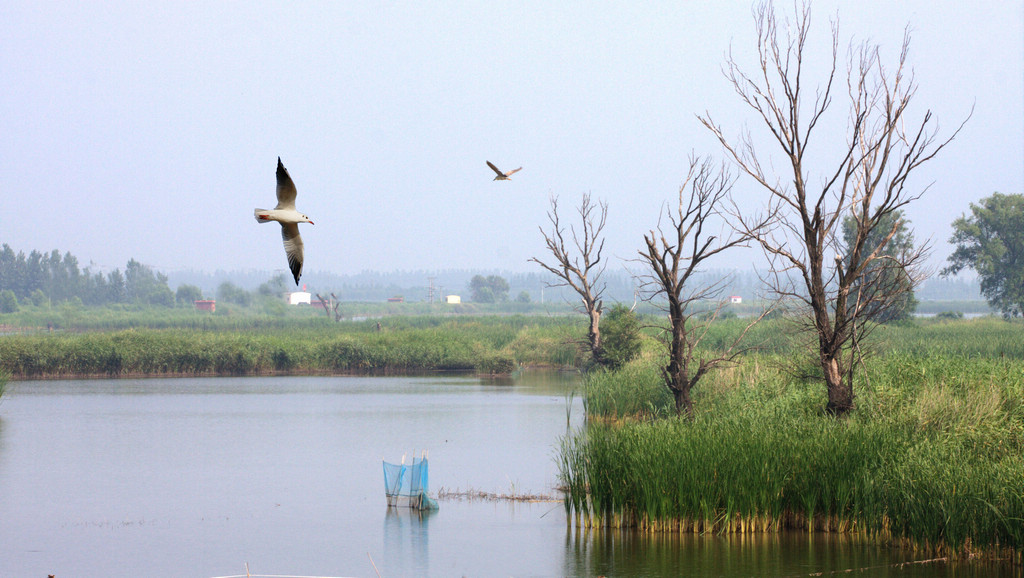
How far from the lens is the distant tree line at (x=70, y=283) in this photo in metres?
92.0

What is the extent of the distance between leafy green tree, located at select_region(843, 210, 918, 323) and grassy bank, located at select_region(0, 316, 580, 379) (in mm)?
13009

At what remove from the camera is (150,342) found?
3578cm

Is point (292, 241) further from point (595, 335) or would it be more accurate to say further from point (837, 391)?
point (595, 335)

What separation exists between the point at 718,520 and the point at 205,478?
925 centimetres

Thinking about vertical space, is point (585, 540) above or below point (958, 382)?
below

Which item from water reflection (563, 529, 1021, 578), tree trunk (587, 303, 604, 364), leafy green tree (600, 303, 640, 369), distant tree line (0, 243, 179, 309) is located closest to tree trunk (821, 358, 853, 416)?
water reflection (563, 529, 1021, 578)

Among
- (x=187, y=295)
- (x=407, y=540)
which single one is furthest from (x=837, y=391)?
(x=187, y=295)

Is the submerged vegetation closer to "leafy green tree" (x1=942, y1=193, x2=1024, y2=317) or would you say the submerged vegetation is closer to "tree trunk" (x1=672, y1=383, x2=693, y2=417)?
"tree trunk" (x1=672, y1=383, x2=693, y2=417)

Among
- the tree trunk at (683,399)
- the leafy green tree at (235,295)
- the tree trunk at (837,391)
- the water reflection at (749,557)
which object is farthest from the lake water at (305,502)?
the leafy green tree at (235,295)

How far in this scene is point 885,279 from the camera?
13328 millimetres

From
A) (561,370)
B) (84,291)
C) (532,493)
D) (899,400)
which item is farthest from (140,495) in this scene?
(84,291)

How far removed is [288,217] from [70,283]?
10232 centimetres

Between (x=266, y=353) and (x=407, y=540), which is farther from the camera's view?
(x=266, y=353)

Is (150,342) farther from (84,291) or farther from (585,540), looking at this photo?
(84,291)
